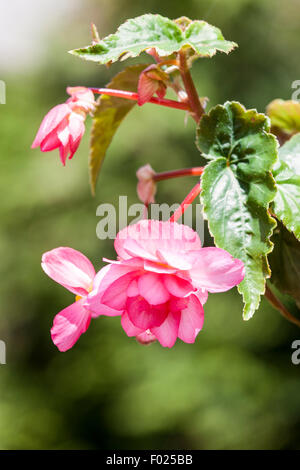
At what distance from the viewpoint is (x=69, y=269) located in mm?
411

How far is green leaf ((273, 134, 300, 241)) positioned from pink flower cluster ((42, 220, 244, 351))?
7cm

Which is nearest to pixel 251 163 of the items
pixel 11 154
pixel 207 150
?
pixel 207 150

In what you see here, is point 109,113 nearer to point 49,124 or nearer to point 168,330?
point 49,124

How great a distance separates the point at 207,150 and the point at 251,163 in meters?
0.04

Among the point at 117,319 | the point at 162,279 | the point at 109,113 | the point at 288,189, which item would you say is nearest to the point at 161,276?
the point at 162,279

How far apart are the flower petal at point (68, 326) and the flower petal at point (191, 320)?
0.07m

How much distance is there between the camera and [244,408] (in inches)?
106

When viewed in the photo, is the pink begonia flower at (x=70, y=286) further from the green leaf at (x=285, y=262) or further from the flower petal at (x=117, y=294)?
the green leaf at (x=285, y=262)

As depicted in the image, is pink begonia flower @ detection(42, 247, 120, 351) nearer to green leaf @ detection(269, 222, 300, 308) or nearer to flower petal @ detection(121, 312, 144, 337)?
flower petal @ detection(121, 312, 144, 337)

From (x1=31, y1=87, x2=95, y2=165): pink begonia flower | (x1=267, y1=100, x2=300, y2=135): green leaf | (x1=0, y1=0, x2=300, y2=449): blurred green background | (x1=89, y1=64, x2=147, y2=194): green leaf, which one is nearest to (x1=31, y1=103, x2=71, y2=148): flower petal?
(x1=31, y1=87, x2=95, y2=165): pink begonia flower

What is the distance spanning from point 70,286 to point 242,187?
147 millimetres

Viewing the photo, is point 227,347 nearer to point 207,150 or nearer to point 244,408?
point 244,408

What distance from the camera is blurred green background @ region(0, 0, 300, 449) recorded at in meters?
2.67

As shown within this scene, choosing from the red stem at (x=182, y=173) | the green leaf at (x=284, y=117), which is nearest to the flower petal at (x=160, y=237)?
the red stem at (x=182, y=173)
